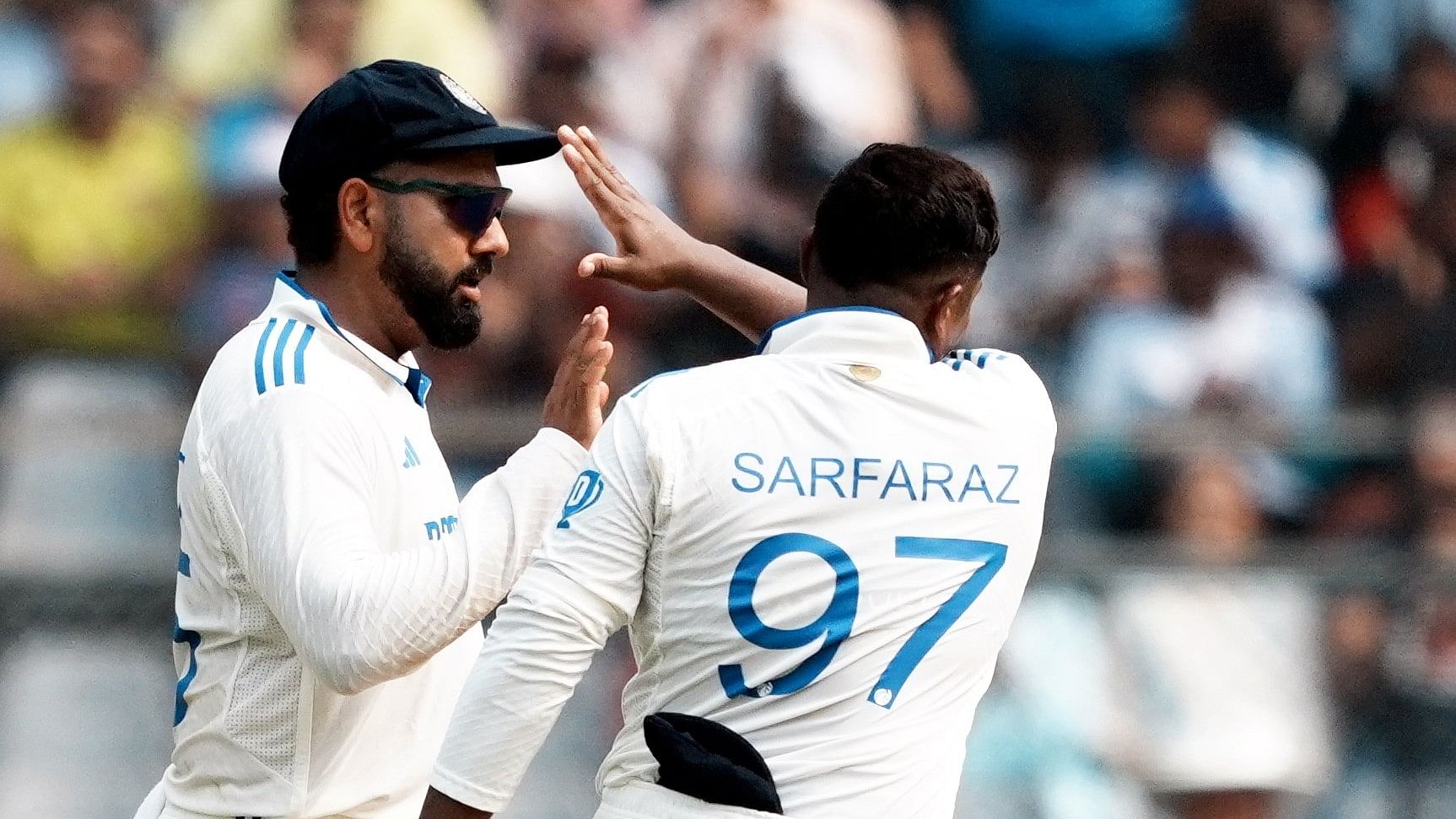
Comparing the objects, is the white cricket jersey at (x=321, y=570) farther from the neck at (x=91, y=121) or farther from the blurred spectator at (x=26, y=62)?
the blurred spectator at (x=26, y=62)

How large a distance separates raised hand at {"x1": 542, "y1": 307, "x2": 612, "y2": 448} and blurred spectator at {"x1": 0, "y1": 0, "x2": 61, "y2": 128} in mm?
4526

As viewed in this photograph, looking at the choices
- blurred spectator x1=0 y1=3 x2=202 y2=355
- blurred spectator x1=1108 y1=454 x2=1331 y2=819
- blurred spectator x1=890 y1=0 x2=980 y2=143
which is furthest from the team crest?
blurred spectator x1=890 y1=0 x2=980 y2=143

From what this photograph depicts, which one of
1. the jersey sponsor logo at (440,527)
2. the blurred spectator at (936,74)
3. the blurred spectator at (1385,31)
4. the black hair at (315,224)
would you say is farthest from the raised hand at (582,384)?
the blurred spectator at (1385,31)

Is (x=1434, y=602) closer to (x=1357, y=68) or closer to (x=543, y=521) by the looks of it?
(x=1357, y=68)

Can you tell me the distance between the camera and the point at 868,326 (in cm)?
292

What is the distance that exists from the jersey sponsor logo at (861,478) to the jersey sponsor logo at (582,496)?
19cm

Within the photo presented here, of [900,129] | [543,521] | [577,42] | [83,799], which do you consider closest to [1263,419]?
[900,129]

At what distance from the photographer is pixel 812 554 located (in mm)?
2848

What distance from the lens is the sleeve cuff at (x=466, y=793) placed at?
108 inches

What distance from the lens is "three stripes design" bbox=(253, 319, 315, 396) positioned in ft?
9.95

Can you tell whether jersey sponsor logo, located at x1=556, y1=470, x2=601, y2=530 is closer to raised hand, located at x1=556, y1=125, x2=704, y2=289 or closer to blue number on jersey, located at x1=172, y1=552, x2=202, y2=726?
raised hand, located at x1=556, y1=125, x2=704, y2=289

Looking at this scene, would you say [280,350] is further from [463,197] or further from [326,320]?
[463,197]

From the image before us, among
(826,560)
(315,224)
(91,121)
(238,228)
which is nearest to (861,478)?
(826,560)

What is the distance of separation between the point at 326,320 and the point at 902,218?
0.93 m
